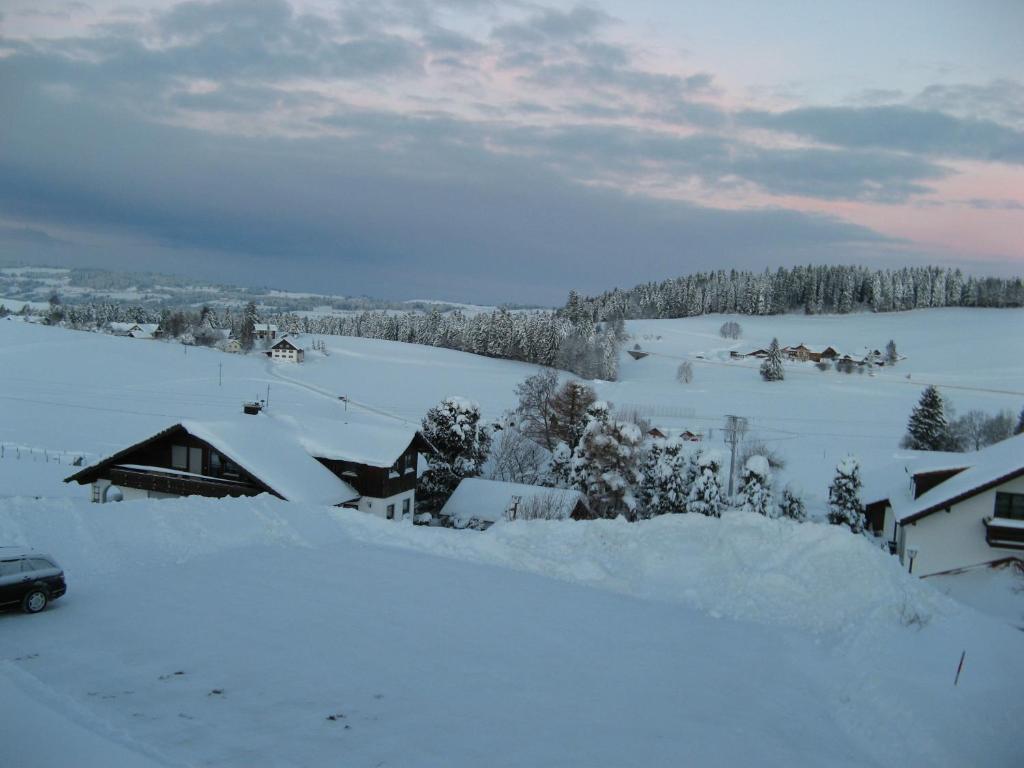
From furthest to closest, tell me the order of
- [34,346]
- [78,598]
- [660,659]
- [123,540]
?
[34,346]
[123,540]
[78,598]
[660,659]

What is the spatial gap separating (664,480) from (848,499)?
856cm

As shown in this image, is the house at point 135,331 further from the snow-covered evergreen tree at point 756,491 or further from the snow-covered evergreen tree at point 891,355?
the snow-covered evergreen tree at point 891,355

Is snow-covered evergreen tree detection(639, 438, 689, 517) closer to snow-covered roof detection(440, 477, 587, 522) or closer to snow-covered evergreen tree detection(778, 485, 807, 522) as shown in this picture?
snow-covered evergreen tree detection(778, 485, 807, 522)

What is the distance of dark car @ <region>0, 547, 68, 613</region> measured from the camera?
8.52 metres

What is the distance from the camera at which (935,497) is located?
22594mm

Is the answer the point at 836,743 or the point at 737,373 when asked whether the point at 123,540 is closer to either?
the point at 836,743

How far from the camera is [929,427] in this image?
57.5m

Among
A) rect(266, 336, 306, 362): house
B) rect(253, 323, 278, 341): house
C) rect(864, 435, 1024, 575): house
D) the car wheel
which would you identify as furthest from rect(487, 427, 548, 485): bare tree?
rect(253, 323, 278, 341): house

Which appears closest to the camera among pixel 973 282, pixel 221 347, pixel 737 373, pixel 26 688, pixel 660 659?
pixel 26 688

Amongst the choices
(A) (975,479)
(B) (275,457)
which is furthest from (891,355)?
(B) (275,457)

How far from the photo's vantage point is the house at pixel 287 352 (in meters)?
97.8

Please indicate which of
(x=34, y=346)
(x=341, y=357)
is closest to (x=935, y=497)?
(x=341, y=357)

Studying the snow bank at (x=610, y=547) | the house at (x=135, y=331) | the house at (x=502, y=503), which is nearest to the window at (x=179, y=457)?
the snow bank at (x=610, y=547)

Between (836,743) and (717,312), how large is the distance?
161425 millimetres
